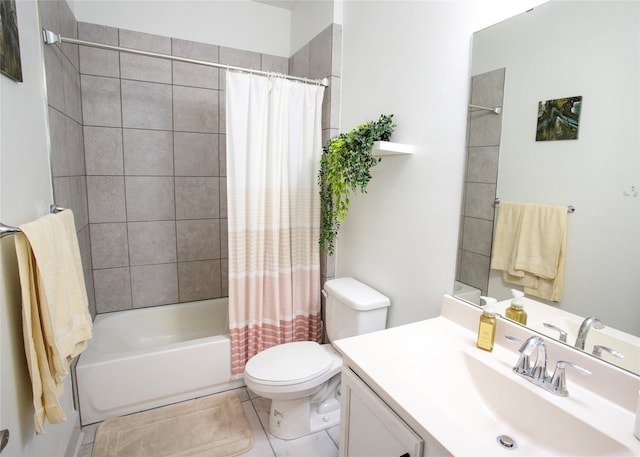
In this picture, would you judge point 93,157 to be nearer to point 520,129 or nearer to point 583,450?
point 520,129

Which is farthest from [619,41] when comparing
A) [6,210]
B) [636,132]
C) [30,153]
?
[30,153]

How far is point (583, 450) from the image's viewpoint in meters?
0.81

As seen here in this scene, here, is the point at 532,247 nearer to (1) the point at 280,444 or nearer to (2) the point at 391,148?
(2) the point at 391,148

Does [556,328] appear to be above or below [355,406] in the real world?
above

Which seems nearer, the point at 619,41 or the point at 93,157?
the point at 619,41

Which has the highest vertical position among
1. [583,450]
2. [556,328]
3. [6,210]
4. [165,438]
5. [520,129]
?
[520,129]

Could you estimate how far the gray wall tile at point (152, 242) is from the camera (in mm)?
2447

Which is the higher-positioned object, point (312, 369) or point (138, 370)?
point (312, 369)

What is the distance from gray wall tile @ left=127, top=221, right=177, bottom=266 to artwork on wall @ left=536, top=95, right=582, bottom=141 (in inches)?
92.5

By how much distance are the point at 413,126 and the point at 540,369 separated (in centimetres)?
106

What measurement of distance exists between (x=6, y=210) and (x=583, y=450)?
1.73 m

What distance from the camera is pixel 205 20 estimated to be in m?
2.41

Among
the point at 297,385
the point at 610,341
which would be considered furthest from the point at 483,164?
the point at 297,385

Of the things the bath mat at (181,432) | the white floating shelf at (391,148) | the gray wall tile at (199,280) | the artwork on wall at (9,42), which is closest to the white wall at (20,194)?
the artwork on wall at (9,42)
